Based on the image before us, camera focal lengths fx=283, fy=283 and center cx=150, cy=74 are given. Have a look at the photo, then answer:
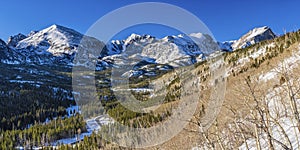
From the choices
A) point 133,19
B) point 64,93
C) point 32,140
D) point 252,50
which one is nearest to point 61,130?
point 32,140

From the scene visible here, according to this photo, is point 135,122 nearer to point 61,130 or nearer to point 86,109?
point 61,130

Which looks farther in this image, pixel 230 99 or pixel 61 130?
pixel 61 130

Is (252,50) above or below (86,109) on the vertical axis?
above

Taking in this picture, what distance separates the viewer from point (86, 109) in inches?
6191

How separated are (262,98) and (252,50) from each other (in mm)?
143051

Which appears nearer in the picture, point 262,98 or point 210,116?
point 262,98

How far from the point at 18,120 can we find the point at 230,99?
146249mm

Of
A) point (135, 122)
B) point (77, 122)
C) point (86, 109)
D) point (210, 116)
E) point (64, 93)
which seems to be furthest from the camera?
point (64, 93)

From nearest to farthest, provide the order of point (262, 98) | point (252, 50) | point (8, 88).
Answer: point (262, 98) → point (252, 50) → point (8, 88)

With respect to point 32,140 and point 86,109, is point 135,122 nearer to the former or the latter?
point 32,140

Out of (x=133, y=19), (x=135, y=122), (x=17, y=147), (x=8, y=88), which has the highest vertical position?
(x=8, y=88)

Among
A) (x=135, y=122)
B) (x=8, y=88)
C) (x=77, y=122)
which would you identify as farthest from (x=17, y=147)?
(x=8, y=88)

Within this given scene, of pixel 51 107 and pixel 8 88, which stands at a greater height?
pixel 8 88

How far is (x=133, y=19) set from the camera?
48.1ft
